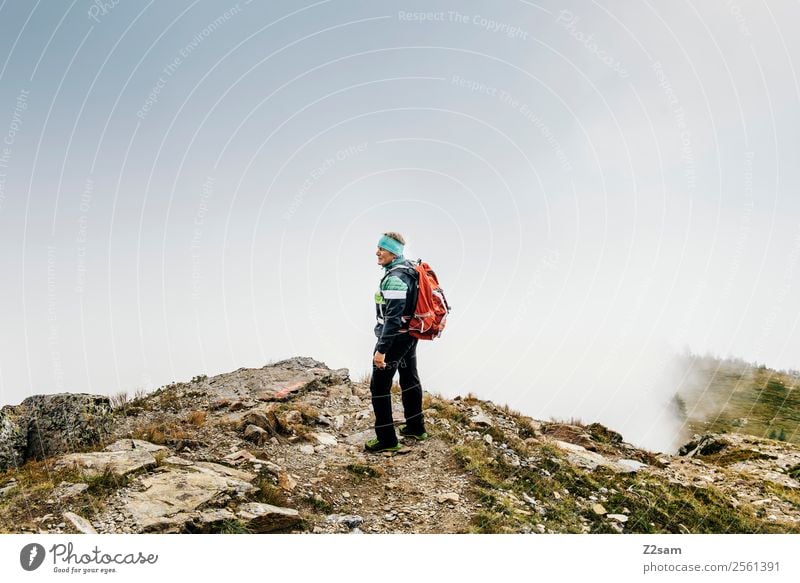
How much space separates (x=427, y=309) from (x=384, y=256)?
117 cm

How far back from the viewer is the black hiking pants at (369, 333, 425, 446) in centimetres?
845

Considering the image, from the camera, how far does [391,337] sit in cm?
806

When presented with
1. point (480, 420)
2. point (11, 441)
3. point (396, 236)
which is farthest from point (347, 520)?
point (11, 441)

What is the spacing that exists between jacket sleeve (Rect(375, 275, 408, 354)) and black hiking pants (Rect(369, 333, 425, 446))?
12.1 inches

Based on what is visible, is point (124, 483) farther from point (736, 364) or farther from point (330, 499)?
point (736, 364)

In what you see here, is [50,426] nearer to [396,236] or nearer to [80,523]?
[80,523]

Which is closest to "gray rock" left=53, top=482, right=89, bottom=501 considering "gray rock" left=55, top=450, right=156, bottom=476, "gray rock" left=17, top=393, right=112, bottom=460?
"gray rock" left=55, top=450, right=156, bottom=476

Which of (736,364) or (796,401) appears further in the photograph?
(736,364)

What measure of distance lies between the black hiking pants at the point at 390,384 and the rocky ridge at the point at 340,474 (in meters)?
0.53

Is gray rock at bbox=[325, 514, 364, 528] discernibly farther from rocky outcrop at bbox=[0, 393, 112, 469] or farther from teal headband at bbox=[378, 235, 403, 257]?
rocky outcrop at bbox=[0, 393, 112, 469]

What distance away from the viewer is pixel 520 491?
780 centimetres
